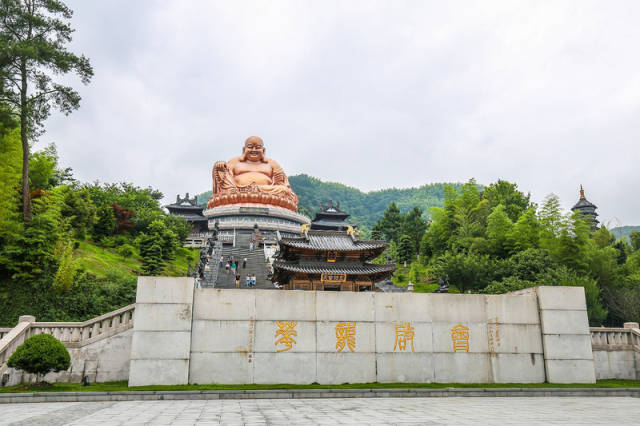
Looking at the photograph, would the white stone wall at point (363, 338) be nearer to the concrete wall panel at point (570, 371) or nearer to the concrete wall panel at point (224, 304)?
the concrete wall panel at point (224, 304)

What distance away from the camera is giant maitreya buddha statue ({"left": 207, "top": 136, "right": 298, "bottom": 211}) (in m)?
45.3

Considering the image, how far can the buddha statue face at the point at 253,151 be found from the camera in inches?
1899

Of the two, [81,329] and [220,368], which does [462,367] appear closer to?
[220,368]

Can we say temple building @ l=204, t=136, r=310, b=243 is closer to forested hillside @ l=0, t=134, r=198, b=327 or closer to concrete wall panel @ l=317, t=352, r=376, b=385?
forested hillside @ l=0, t=134, r=198, b=327

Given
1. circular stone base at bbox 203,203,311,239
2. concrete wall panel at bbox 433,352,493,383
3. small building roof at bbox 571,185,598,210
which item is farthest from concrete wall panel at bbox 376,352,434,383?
small building roof at bbox 571,185,598,210

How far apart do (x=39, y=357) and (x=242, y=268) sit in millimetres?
17306

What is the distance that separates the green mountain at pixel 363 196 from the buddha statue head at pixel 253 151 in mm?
64759

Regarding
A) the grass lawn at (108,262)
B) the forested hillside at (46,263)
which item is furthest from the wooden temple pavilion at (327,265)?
the grass lawn at (108,262)

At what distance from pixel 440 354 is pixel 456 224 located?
26911 mm

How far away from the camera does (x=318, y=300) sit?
1234 cm

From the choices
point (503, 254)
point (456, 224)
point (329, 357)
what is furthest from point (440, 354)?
point (456, 224)

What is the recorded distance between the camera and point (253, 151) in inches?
1897

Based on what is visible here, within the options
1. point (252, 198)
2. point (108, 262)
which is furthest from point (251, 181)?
point (108, 262)

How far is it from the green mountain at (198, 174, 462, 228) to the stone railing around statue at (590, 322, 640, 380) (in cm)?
9941
